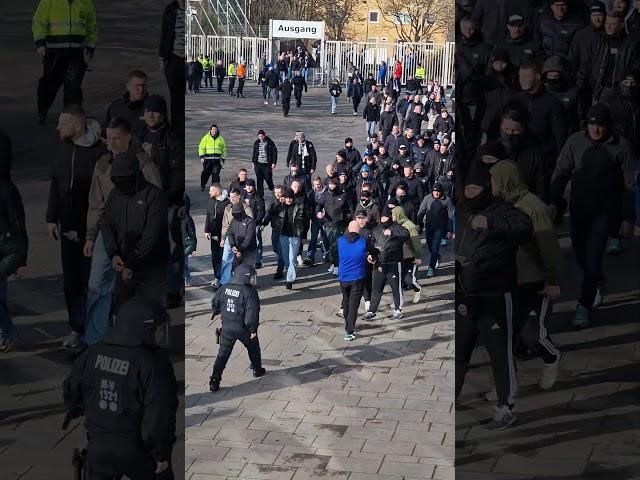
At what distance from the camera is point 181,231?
212 inches

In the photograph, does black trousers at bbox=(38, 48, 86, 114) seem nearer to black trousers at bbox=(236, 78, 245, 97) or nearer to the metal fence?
black trousers at bbox=(236, 78, 245, 97)

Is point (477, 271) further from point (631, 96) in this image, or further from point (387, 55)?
point (387, 55)

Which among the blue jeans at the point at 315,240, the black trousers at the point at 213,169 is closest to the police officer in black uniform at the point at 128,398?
the blue jeans at the point at 315,240

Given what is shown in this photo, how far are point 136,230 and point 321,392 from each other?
7.65 meters

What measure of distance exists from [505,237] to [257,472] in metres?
5.49

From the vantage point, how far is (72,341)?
Answer: 535 centimetres

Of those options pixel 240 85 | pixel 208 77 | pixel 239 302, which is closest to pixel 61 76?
pixel 239 302

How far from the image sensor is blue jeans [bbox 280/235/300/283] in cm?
1588

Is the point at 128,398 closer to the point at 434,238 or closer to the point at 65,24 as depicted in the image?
the point at 65,24

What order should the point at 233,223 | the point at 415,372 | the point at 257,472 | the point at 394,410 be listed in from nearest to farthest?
the point at 257,472 < the point at 394,410 < the point at 415,372 < the point at 233,223

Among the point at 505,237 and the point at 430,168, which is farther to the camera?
the point at 430,168

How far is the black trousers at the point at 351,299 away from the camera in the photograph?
13.9m

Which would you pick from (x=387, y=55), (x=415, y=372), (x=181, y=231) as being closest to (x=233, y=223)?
(x=415, y=372)

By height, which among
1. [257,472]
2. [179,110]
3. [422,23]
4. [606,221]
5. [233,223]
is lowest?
[257,472]
